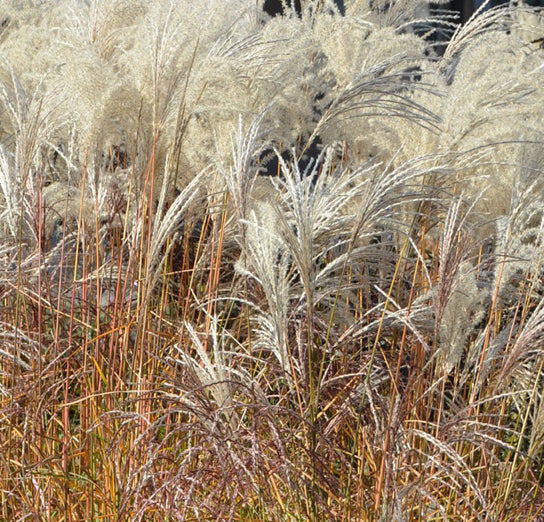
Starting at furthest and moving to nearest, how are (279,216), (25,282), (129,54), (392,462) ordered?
1. (25,282)
2. (129,54)
3. (392,462)
4. (279,216)

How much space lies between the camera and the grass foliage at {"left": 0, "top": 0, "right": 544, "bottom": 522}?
171 cm

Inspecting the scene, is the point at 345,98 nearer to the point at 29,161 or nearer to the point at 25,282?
the point at 29,161

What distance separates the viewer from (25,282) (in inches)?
88.4

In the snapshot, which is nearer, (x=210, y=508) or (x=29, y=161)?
(x=210, y=508)

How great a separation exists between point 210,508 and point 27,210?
95cm

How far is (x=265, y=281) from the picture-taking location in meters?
1.60

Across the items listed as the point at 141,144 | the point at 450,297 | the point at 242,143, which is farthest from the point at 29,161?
the point at 450,297

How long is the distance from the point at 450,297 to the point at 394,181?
0.31m

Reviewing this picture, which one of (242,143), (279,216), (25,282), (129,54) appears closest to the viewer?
(279,216)

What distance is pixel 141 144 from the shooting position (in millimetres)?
2049

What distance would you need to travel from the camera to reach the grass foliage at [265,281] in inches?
67.3

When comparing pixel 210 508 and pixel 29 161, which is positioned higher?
pixel 29 161

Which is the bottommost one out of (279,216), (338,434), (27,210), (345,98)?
(338,434)

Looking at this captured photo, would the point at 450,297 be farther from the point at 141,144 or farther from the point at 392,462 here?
the point at 141,144
